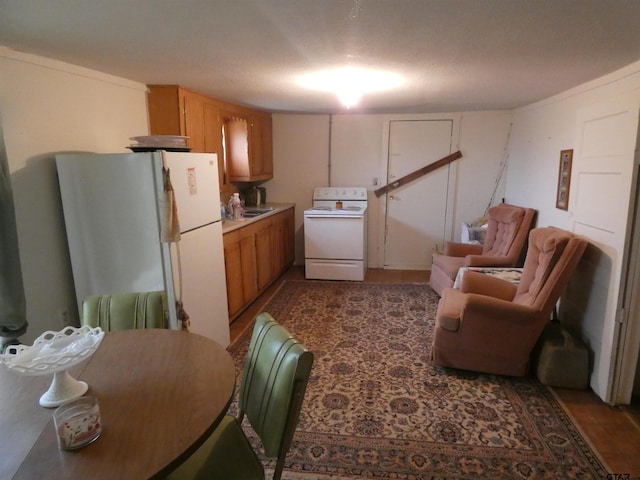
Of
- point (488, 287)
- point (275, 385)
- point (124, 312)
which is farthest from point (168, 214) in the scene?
point (488, 287)

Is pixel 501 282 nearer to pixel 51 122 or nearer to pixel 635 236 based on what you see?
pixel 635 236

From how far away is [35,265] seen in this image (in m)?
2.32

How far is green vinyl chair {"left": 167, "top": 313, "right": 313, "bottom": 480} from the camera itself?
1248 mm

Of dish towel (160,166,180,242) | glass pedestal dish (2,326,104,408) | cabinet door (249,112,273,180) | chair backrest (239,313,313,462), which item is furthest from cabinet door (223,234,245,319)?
glass pedestal dish (2,326,104,408)

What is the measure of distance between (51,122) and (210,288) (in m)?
1.44

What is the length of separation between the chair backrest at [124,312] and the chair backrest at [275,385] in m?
0.63

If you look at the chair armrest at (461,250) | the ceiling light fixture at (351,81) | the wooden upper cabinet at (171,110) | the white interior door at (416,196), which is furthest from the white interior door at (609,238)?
the wooden upper cabinet at (171,110)

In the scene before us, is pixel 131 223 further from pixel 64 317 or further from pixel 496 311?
pixel 496 311

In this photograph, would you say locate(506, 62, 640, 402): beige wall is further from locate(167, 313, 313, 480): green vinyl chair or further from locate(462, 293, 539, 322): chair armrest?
locate(167, 313, 313, 480): green vinyl chair

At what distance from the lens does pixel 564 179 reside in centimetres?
308

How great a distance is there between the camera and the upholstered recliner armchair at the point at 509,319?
2.43 m

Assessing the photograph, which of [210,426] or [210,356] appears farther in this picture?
[210,356]

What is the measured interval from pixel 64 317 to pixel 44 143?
1.12 meters

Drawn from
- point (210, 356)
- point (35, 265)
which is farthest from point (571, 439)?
point (35, 265)
